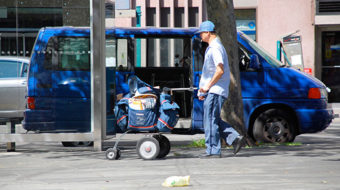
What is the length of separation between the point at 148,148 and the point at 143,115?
521mm

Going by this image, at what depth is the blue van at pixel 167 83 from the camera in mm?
10438

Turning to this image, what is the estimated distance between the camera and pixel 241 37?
11883 millimetres

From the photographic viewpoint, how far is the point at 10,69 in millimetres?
10469

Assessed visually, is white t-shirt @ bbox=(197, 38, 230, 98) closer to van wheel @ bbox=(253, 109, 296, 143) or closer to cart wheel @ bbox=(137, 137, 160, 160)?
cart wheel @ bbox=(137, 137, 160, 160)

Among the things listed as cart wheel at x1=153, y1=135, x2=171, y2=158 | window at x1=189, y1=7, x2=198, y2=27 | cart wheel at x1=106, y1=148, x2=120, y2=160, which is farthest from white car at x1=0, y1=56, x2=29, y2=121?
window at x1=189, y1=7, x2=198, y2=27

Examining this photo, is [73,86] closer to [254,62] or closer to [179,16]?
[254,62]

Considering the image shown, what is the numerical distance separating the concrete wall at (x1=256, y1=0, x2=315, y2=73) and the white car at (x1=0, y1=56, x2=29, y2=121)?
1449cm

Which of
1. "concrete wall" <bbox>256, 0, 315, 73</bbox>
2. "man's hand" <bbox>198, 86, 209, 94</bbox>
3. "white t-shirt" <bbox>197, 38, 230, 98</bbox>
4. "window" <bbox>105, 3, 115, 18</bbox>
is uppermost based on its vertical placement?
"concrete wall" <bbox>256, 0, 315, 73</bbox>

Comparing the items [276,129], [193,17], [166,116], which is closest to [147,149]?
[166,116]

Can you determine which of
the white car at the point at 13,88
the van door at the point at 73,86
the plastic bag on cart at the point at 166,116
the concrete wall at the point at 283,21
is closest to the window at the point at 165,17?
the concrete wall at the point at 283,21

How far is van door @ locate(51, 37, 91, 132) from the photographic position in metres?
10.4

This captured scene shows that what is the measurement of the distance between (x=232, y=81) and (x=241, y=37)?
54.1 inches

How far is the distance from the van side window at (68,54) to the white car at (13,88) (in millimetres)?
397

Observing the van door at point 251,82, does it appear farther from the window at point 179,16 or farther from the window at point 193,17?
the window at point 179,16
